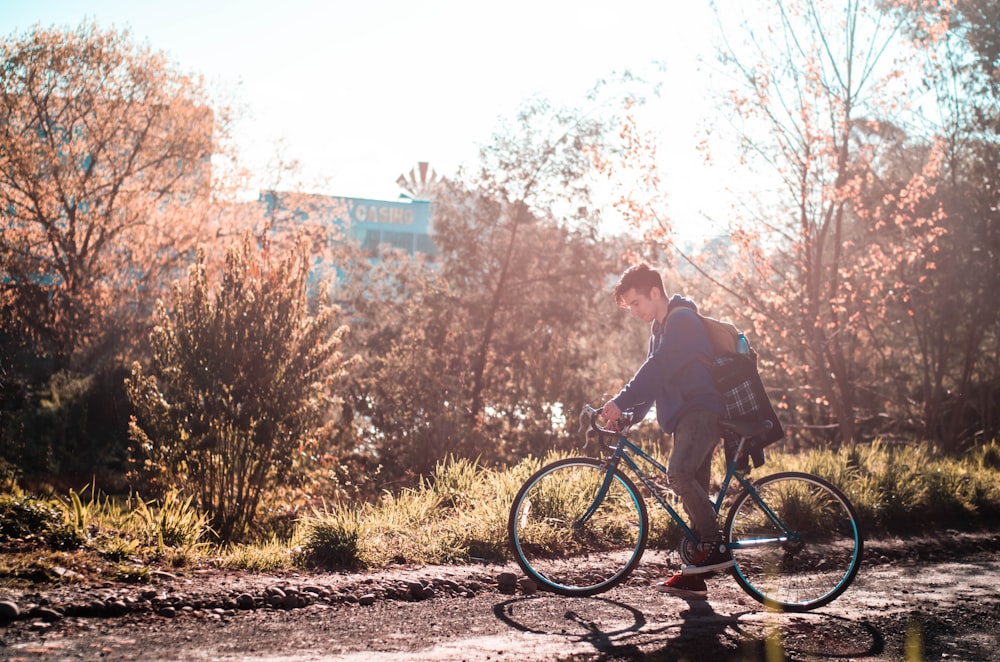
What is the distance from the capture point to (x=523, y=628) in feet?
15.3

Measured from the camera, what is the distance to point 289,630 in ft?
14.6

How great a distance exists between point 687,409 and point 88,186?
72.2 ft

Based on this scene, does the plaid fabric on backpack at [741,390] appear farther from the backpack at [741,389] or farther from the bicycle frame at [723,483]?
the bicycle frame at [723,483]

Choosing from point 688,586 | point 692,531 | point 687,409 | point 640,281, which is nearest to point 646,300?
point 640,281

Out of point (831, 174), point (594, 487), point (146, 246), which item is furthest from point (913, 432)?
point (146, 246)

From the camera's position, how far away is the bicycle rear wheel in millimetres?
5391

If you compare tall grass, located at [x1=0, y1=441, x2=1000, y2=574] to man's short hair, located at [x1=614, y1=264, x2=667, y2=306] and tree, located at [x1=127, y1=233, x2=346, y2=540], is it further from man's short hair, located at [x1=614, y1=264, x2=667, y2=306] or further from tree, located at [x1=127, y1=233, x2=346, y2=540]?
man's short hair, located at [x1=614, y1=264, x2=667, y2=306]

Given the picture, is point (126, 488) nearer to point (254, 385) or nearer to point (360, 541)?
point (254, 385)

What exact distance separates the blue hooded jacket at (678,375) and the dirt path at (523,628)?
3.72 ft

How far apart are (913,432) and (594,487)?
44.4 feet

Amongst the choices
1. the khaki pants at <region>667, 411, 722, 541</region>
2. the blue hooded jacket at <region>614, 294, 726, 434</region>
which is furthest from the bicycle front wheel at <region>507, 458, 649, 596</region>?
the blue hooded jacket at <region>614, 294, 726, 434</region>

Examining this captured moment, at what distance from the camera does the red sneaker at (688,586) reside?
5496 millimetres

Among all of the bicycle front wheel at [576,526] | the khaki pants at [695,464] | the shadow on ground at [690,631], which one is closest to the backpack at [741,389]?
the khaki pants at [695,464]

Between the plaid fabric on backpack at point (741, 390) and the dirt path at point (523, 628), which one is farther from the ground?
the plaid fabric on backpack at point (741, 390)
